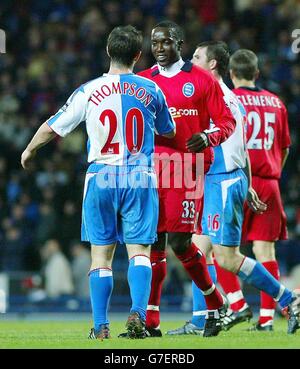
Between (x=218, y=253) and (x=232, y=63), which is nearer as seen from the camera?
(x=218, y=253)

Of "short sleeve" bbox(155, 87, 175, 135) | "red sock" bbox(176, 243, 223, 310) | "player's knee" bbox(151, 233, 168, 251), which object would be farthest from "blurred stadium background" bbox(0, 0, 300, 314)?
"short sleeve" bbox(155, 87, 175, 135)

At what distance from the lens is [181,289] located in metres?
15.4

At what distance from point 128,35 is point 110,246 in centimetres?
150

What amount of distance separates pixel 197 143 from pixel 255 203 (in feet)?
4.33

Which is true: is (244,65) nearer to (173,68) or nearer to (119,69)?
(173,68)

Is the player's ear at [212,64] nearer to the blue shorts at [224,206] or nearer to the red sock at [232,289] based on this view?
the blue shorts at [224,206]

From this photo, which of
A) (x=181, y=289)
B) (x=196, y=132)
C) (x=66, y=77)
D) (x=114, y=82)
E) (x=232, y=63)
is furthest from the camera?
(x=66, y=77)

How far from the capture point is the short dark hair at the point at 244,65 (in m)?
9.56

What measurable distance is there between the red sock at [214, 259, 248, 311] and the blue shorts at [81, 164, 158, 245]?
7.24 ft

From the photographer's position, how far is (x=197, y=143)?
767 cm

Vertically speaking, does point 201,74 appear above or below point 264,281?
above

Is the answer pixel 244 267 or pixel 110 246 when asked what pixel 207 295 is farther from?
pixel 110 246

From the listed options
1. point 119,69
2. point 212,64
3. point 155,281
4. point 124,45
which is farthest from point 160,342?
point 212,64

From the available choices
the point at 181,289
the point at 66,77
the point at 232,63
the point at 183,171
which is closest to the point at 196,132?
the point at 183,171
